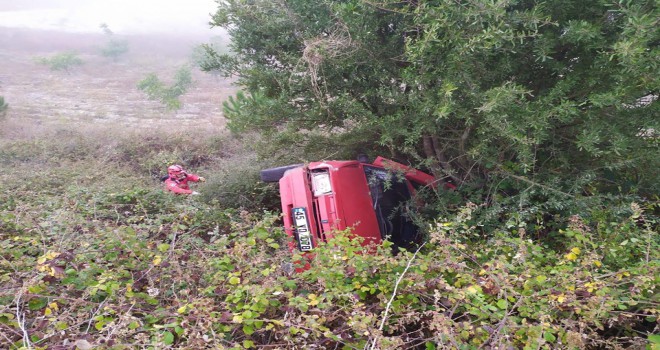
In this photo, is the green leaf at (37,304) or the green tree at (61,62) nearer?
the green leaf at (37,304)

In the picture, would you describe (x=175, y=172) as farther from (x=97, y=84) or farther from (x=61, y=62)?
(x=61, y=62)

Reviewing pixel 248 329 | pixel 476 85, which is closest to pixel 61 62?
pixel 476 85

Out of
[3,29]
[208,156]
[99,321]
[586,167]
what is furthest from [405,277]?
[3,29]

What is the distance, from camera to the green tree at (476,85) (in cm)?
336

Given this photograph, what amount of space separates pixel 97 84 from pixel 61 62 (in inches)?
218

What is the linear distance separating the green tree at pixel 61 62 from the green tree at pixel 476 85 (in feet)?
108

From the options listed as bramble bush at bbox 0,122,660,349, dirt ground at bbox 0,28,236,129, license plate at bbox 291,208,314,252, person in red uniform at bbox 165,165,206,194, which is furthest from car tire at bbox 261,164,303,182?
dirt ground at bbox 0,28,236,129

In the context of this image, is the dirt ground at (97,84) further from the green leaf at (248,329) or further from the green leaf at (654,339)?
the green leaf at (654,339)

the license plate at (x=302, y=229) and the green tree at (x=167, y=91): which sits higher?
the green tree at (x=167, y=91)

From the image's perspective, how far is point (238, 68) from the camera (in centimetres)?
565

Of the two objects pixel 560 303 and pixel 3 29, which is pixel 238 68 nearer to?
Result: pixel 560 303

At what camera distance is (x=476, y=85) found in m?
3.64

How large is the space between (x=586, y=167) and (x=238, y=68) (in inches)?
190

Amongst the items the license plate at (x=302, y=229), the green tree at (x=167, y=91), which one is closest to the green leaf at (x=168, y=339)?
the license plate at (x=302, y=229)
